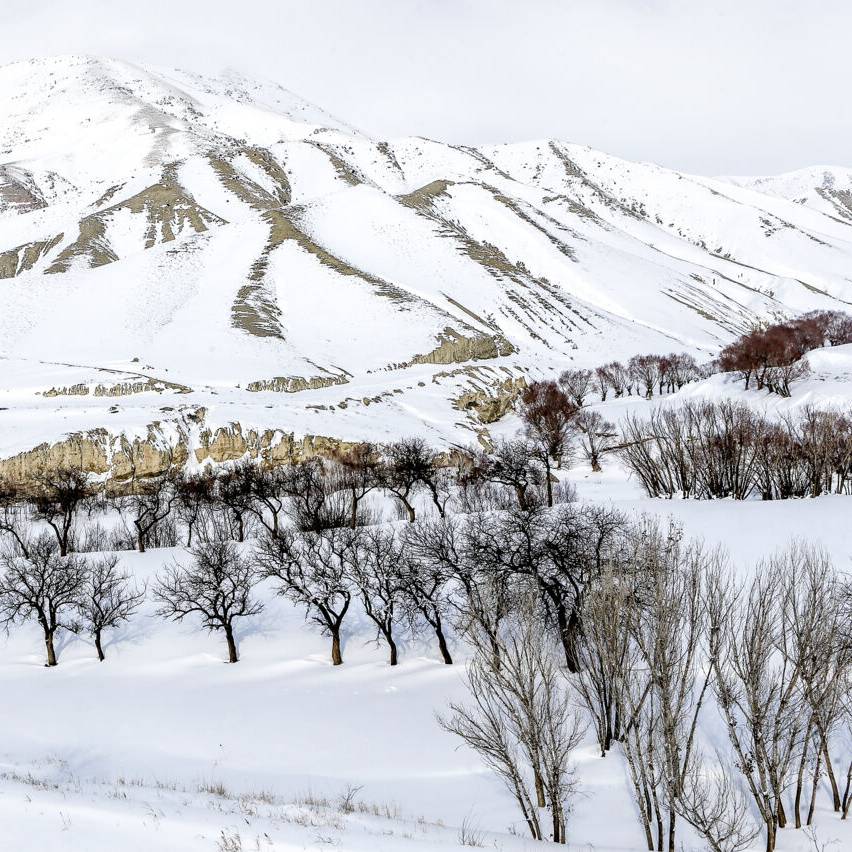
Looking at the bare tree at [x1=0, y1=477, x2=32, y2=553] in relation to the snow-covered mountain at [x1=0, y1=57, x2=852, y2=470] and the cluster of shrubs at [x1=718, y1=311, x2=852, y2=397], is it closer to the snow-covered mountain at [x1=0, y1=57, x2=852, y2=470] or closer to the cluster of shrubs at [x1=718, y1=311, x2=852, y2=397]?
the snow-covered mountain at [x1=0, y1=57, x2=852, y2=470]

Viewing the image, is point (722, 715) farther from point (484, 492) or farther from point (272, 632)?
point (484, 492)

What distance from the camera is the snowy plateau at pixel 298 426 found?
17.8 m

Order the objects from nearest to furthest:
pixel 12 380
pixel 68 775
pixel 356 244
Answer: pixel 68 775 < pixel 12 380 < pixel 356 244

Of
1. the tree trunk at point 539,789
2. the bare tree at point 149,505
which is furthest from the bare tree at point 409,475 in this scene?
the tree trunk at point 539,789

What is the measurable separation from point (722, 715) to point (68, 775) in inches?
950

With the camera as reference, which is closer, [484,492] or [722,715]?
[722,715]

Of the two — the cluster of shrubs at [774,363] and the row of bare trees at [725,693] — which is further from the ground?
the cluster of shrubs at [774,363]

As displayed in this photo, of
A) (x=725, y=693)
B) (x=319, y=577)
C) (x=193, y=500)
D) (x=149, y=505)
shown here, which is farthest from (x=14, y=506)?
(x=725, y=693)

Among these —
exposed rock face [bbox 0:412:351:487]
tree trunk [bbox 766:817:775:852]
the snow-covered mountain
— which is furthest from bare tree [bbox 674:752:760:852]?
the snow-covered mountain

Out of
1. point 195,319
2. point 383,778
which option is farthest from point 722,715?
point 195,319

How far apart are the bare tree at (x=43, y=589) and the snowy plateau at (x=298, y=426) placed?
1.83 meters

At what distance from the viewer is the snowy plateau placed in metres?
17.8

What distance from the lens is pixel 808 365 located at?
2611 inches

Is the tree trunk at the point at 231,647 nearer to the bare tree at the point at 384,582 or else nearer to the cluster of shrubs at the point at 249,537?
the cluster of shrubs at the point at 249,537
